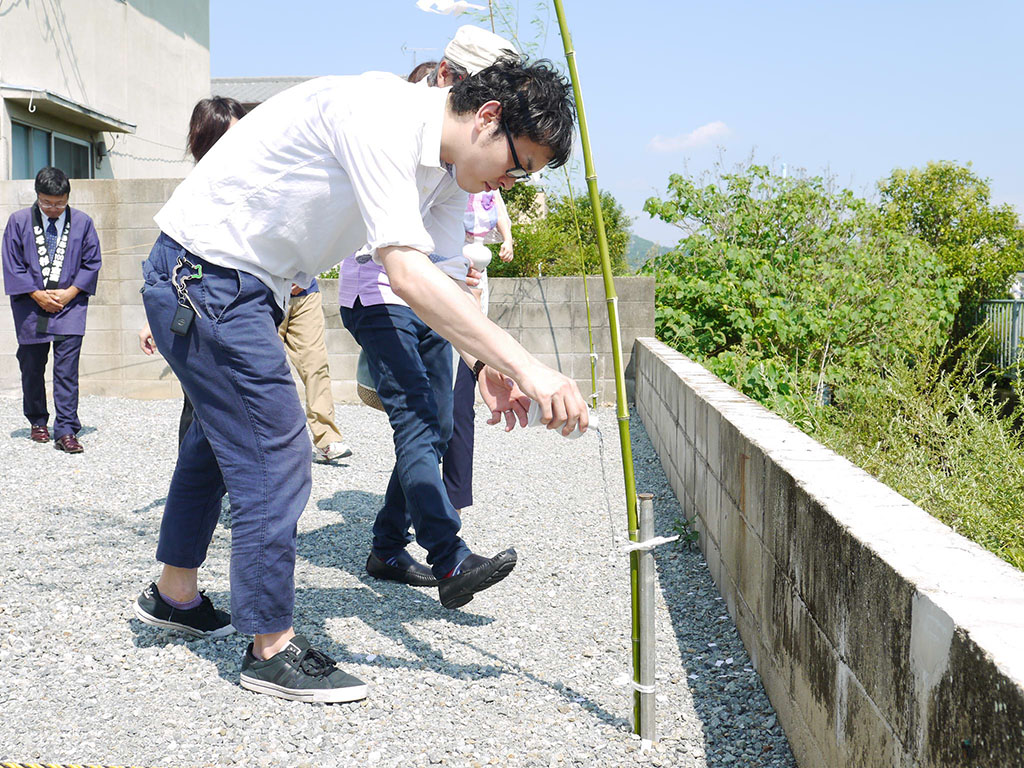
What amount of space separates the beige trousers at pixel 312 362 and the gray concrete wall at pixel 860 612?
9.60ft

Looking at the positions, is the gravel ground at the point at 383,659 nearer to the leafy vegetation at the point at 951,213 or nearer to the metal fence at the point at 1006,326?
the metal fence at the point at 1006,326

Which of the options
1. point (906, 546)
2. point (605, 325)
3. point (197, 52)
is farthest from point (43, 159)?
Answer: point (906, 546)

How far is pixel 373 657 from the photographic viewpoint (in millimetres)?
2514

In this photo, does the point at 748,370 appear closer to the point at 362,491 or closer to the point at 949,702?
the point at 362,491

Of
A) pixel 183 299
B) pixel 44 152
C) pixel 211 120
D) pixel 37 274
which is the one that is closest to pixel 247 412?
pixel 183 299

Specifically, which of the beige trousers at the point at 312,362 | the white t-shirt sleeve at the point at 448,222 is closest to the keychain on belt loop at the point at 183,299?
the white t-shirt sleeve at the point at 448,222

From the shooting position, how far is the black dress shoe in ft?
10.0

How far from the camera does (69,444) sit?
544cm

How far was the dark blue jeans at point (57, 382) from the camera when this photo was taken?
5496mm

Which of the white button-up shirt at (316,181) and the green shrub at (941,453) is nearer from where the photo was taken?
the white button-up shirt at (316,181)

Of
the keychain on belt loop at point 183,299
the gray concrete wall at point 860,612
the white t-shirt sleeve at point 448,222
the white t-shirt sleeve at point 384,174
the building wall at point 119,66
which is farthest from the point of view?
the building wall at point 119,66

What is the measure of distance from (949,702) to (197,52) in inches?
639

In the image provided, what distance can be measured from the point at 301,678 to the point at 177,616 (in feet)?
1.84

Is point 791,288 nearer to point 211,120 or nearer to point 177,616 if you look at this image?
point 211,120
